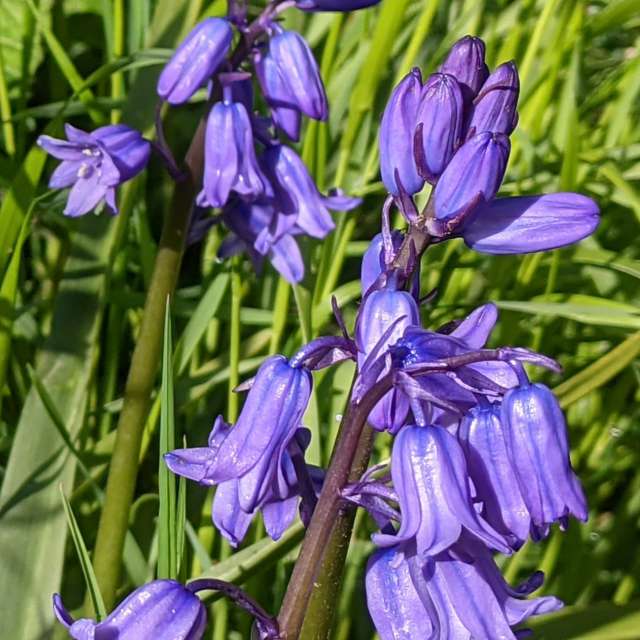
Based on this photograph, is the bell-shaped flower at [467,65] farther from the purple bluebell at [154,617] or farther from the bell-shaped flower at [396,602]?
the purple bluebell at [154,617]

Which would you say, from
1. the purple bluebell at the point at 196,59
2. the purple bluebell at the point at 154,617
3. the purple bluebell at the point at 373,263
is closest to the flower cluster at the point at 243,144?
the purple bluebell at the point at 196,59

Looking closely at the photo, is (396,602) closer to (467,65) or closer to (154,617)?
(154,617)

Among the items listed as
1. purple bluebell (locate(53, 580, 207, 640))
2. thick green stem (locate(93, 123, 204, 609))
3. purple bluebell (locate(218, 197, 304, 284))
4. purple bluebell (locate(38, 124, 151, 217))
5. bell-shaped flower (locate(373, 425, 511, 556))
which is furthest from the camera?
purple bluebell (locate(218, 197, 304, 284))

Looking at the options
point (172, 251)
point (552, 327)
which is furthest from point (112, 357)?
point (552, 327)

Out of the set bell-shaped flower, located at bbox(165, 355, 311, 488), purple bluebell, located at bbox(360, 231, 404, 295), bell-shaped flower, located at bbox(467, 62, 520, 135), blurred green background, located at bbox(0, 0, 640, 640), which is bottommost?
blurred green background, located at bbox(0, 0, 640, 640)

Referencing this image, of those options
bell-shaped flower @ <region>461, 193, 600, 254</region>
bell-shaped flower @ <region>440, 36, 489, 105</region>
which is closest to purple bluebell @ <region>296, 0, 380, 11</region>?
bell-shaped flower @ <region>440, 36, 489, 105</region>

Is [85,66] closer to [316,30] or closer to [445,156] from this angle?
[316,30]

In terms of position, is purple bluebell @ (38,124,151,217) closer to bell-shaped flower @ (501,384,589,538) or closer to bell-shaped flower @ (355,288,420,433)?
bell-shaped flower @ (355,288,420,433)
